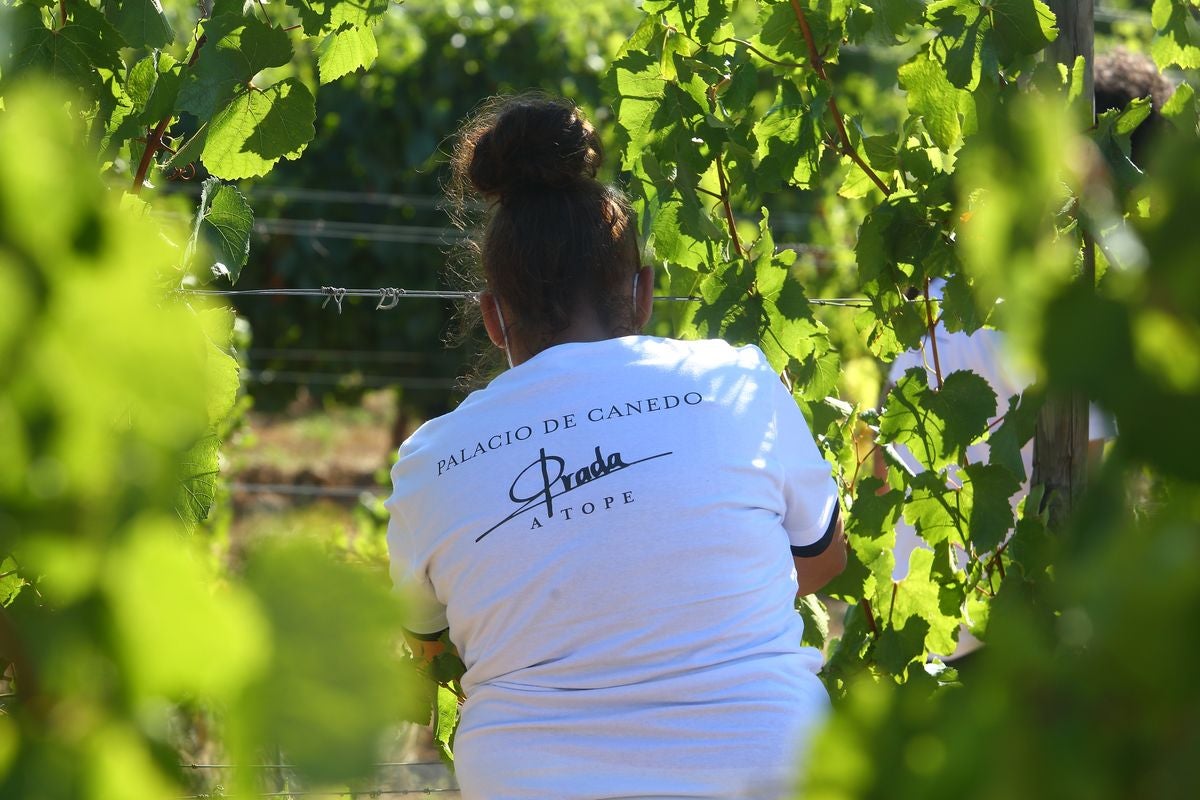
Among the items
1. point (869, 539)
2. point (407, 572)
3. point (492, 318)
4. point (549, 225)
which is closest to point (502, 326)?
point (492, 318)

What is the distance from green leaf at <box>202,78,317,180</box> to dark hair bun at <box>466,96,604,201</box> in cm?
25

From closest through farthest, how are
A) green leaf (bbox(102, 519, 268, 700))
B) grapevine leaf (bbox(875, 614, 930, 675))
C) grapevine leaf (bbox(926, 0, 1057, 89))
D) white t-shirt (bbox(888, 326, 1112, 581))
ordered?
green leaf (bbox(102, 519, 268, 700)), grapevine leaf (bbox(926, 0, 1057, 89)), grapevine leaf (bbox(875, 614, 930, 675)), white t-shirt (bbox(888, 326, 1112, 581))

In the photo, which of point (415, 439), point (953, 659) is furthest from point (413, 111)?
point (415, 439)

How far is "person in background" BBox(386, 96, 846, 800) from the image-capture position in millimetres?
1276

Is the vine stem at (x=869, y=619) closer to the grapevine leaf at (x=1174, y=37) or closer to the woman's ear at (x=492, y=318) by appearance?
the woman's ear at (x=492, y=318)

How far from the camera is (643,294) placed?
164cm

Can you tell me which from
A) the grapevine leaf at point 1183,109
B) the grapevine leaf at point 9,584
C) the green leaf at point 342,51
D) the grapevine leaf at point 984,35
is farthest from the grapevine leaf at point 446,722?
the grapevine leaf at point 1183,109

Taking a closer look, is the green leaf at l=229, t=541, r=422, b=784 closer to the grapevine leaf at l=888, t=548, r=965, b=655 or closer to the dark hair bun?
the dark hair bun

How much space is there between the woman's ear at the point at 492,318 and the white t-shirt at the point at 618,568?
207 mm

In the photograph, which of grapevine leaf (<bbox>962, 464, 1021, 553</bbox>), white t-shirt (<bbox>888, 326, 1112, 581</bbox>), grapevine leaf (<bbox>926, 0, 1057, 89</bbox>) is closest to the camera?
grapevine leaf (<bbox>926, 0, 1057, 89</bbox>)

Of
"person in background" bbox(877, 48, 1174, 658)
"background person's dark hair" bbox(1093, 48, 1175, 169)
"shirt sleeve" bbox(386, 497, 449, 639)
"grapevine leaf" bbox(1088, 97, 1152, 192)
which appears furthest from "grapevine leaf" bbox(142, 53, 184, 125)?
"background person's dark hair" bbox(1093, 48, 1175, 169)

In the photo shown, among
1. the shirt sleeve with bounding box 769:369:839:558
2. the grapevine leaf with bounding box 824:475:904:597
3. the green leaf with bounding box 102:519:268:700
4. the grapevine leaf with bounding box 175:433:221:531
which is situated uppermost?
the green leaf with bounding box 102:519:268:700

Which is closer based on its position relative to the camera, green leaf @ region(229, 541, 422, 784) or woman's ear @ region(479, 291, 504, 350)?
green leaf @ region(229, 541, 422, 784)

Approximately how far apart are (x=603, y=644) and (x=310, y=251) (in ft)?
20.8
